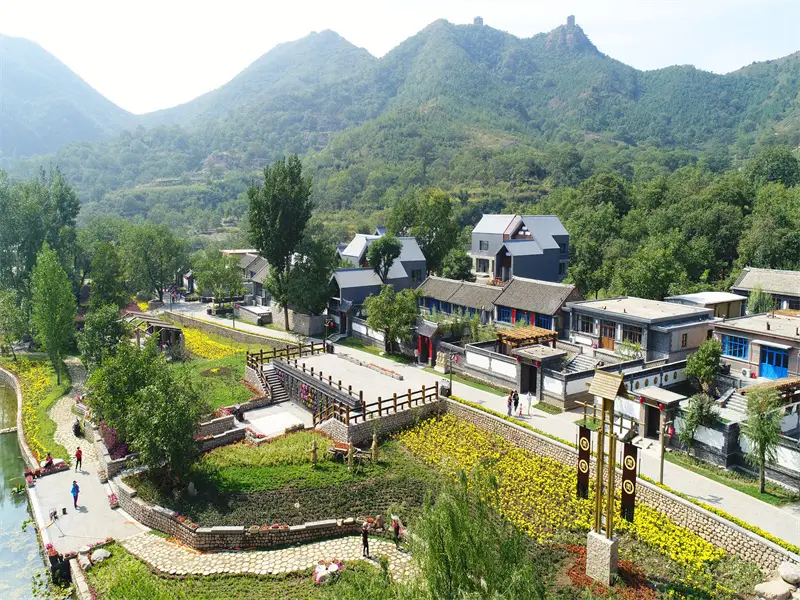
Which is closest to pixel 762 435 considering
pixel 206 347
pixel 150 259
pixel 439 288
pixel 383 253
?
pixel 439 288

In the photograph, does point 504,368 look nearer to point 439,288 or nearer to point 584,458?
point 584,458

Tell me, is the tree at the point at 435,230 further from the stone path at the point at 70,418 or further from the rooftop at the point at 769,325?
the stone path at the point at 70,418

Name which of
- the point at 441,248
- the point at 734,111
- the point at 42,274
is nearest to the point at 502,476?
the point at 42,274

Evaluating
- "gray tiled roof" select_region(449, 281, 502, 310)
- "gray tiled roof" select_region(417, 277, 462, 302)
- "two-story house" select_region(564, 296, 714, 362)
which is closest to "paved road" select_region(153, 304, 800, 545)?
"two-story house" select_region(564, 296, 714, 362)

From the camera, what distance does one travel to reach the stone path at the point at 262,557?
57.4ft

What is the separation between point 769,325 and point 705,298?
8.35 m

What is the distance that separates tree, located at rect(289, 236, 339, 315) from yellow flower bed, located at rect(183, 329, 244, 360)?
6.07 metres

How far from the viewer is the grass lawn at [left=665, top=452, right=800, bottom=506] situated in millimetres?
18922

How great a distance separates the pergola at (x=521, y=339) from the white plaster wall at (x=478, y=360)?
1.46 metres

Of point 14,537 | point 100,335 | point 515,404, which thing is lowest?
point 14,537

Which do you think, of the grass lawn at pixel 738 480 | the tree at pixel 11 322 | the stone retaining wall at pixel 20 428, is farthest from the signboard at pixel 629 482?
the tree at pixel 11 322

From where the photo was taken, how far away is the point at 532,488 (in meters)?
20.7

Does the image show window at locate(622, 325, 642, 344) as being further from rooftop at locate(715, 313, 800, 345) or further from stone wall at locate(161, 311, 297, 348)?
stone wall at locate(161, 311, 297, 348)

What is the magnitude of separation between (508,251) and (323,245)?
694 inches
